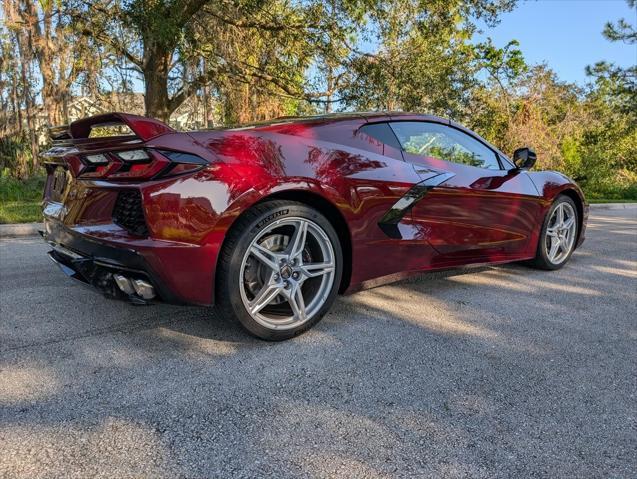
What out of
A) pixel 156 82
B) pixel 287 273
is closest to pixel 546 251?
pixel 287 273

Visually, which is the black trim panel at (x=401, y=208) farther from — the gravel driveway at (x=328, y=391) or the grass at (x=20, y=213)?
the grass at (x=20, y=213)

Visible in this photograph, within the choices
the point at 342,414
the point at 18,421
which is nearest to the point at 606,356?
the point at 342,414

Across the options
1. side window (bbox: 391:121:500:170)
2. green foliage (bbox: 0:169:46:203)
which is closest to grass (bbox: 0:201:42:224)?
green foliage (bbox: 0:169:46:203)

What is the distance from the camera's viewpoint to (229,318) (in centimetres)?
268

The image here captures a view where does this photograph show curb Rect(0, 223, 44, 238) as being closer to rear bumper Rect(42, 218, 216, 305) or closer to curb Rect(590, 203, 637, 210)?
rear bumper Rect(42, 218, 216, 305)

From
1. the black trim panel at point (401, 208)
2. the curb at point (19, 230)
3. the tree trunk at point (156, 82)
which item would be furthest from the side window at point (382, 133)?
the tree trunk at point (156, 82)

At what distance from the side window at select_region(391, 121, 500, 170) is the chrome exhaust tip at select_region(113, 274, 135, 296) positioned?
1959 mm

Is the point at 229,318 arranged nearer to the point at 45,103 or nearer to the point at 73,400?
the point at 73,400

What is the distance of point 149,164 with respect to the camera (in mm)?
2434

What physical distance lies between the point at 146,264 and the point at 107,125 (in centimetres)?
94

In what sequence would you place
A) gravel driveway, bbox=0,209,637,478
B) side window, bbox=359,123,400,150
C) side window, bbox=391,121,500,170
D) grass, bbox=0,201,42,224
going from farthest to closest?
1. grass, bbox=0,201,42,224
2. side window, bbox=391,121,500,170
3. side window, bbox=359,123,400,150
4. gravel driveway, bbox=0,209,637,478

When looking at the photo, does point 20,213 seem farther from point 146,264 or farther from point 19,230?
point 146,264

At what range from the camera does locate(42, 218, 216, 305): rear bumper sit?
2.40 meters

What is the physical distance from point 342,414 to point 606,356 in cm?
164
